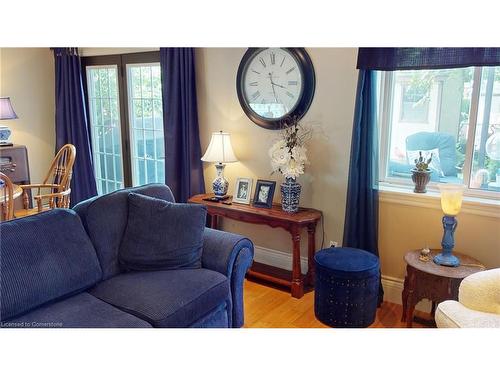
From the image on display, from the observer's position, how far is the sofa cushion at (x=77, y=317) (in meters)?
1.76

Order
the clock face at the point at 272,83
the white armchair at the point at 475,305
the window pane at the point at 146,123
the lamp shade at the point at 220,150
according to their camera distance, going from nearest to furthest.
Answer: the white armchair at the point at 475,305 < the clock face at the point at 272,83 < the lamp shade at the point at 220,150 < the window pane at the point at 146,123

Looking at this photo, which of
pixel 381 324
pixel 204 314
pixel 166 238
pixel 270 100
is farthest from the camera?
pixel 270 100

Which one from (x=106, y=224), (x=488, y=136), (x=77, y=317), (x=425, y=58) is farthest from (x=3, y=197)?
(x=488, y=136)

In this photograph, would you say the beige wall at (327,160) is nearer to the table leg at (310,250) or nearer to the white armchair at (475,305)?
the table leg at (310,250)

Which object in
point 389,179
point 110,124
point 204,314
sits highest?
point 110,124

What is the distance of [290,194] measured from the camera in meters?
3.03

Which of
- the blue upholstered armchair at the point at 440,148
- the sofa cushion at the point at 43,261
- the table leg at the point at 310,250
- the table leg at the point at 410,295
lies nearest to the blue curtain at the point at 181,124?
the table leg at the point at 310,250

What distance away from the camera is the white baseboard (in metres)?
2.87

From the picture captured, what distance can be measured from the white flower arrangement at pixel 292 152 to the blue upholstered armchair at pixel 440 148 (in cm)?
73

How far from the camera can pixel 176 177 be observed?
3.88 m

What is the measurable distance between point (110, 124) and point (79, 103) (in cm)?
45
